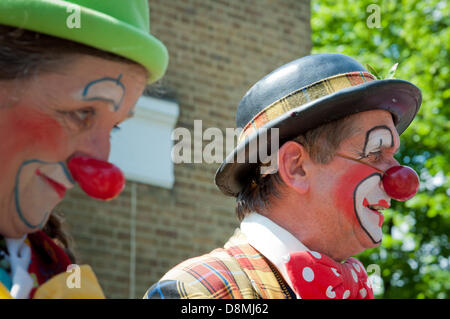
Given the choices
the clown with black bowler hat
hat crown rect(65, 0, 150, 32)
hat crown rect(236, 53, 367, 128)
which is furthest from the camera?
hat crown rect(236, 53, 367, 128)

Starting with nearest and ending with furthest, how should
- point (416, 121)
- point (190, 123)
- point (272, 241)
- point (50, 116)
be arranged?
point (50, 116)
point (272, 241)
point (190, 123)
point (416, 121)

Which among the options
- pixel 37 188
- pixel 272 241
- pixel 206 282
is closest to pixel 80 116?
pixel 37 188

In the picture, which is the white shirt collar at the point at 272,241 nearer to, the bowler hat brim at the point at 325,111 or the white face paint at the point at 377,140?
the bowler hat brim at the point at 325,111

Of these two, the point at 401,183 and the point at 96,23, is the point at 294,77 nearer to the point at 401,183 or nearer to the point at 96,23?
the point at 401,183

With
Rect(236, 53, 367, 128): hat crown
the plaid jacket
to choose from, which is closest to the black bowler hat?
Rect(236, 53, 367, 128): hat crown

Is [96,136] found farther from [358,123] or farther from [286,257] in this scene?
[358,123]

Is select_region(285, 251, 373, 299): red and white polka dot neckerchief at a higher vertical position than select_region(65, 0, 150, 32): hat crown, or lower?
lower

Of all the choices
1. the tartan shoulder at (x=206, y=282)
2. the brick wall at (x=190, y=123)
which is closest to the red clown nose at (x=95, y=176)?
the tartan shoulder at (x=206, y=282)

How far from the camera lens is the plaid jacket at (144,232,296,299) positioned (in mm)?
2066

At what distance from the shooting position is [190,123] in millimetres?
6004

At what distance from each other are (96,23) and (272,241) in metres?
0.96

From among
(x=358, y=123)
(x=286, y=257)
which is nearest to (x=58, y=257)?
(x=286, y=257)

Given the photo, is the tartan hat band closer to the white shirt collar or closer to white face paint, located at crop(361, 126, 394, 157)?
white face paint, located at crop(361, 126, 394, 157)

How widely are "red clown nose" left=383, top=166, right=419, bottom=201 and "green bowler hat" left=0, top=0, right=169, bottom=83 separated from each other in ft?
3.03
